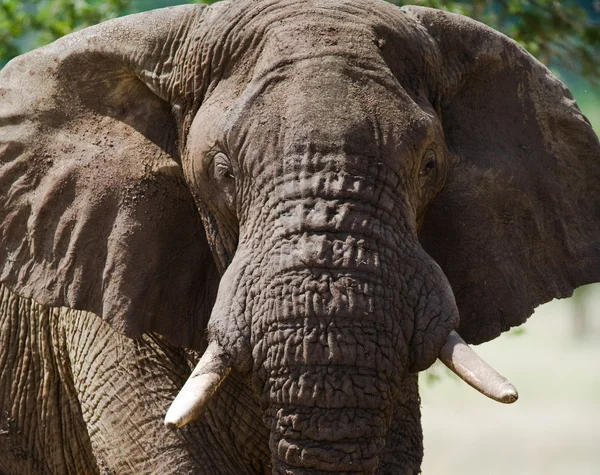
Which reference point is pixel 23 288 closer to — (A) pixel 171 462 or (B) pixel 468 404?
(A) pixel 171 462

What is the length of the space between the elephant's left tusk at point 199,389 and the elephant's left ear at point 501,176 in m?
1.00

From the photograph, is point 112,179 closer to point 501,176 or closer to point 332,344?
point 332,344

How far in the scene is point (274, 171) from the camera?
4.14m

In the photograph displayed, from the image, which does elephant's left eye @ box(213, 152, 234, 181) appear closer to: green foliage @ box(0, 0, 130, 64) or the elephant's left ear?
the elephant's left ear

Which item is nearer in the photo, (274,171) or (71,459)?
(274,171)

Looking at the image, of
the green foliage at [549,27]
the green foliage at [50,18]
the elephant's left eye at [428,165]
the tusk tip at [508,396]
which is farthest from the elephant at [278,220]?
the green foliage at [549,27]

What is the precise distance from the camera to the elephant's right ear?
15.2ft

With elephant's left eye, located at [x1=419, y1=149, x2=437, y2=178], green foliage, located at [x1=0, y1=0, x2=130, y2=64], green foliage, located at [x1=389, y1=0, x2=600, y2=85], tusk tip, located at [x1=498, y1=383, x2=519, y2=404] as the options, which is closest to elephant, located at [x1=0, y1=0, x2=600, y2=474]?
elephant's left eye, located at [x1=419, y1=149, x2=437, y2=178]

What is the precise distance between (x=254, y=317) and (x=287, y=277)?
15 centimetres

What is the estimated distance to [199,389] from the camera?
3.92 metres

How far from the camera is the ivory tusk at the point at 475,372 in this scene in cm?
376

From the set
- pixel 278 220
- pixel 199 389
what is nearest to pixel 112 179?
pixel 278 220

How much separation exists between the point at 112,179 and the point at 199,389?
1.00m

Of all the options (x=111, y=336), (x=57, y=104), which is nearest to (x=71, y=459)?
(x=111, y=336)
